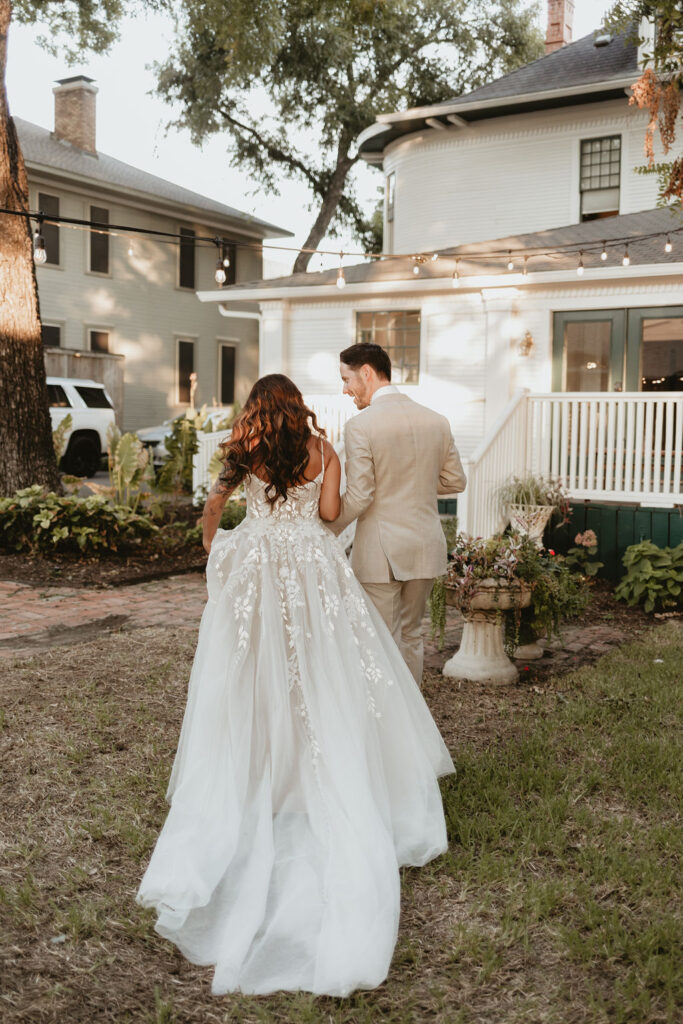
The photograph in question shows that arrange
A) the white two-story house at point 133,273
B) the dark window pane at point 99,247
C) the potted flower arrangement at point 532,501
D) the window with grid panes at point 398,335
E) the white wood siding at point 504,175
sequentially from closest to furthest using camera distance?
the potted flower arrangement at point 532,501 < the window with grid panes at point 398,335 < the white wood siding at point 504,175 < the white two-story house at point 133,273 < the dark window pane at point 99,247

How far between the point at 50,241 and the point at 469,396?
15.0 metres

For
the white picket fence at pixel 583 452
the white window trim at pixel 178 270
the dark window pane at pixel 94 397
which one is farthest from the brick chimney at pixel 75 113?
the white picket fence at pixel 583 452

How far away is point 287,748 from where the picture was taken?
3750 millimetres

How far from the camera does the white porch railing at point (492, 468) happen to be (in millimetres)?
9906

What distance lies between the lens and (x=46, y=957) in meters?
3.16

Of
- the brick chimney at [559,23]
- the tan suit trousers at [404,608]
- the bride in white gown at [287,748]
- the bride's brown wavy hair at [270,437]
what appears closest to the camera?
the bride in white gown at [287,748]

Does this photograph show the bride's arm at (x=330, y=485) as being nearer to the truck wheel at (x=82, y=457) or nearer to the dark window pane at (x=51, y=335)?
the truck wheel at (x=82, y=457)

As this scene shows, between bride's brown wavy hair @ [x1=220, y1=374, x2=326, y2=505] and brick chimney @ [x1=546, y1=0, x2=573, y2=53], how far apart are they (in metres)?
20.5

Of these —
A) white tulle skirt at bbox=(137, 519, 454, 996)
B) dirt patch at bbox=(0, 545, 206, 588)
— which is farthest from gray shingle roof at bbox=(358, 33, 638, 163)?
white tulle skirt at bbox=(137, 519, 454, 996)

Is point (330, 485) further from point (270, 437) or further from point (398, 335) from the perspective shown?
point (398, 335)

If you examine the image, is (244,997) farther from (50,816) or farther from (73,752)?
(73,752)

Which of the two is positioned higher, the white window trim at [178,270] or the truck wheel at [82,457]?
the white window trim at [178,270]

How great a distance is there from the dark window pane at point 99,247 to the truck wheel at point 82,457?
786 cm

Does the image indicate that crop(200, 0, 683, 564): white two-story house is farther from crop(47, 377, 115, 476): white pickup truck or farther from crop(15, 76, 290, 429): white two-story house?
crop(15, 76, 290, 429): white two-story house
